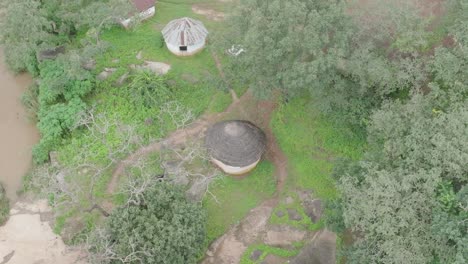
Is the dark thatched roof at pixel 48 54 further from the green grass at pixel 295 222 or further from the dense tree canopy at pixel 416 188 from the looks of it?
the dense tree canopy at pixel 416 188

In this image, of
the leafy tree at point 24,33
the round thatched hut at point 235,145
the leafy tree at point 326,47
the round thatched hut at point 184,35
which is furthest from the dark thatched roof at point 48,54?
the leafy tree at point 326,47

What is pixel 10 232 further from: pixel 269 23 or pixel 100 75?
pixel 269 23

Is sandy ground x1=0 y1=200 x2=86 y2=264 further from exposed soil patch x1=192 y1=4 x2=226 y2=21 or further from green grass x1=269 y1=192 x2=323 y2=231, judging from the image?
exposed soil patch x1=192 y1=4 x2=226 y2=21

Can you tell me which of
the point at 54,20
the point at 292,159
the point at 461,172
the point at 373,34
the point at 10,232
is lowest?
the point at 10,232

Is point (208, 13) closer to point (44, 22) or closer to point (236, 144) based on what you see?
point (44, 22)

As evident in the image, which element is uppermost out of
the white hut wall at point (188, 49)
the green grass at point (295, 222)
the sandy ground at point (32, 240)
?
the white hut wall at point (188, 49)

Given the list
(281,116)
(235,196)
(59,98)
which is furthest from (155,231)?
(59,98)

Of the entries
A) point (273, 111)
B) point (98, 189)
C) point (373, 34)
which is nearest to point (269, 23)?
point (373, 34)
